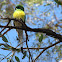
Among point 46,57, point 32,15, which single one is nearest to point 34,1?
point 32,15

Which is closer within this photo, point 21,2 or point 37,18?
point 37,18

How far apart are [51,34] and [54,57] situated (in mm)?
1907

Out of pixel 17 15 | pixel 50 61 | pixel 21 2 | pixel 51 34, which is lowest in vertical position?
pixel 50 61

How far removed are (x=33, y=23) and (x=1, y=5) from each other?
2.91ft

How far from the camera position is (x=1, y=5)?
2969mm

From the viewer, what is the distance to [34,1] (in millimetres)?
2945

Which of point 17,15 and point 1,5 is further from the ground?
point 17,15

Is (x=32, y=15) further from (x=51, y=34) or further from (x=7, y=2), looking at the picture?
(x=51, y=34)

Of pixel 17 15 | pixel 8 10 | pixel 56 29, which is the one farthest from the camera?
pixel 8 10

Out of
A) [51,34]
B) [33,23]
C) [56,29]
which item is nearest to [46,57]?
[56,29]

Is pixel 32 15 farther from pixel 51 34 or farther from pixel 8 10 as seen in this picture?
pixel 51 34

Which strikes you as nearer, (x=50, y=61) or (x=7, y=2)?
(x=50, y=61)

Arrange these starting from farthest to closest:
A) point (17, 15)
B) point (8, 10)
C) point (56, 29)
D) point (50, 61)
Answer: point (8, 10), point (56, 29), point (50, 61), point (17, 15)

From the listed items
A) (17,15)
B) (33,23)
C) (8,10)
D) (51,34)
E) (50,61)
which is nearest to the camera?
(51,34)
